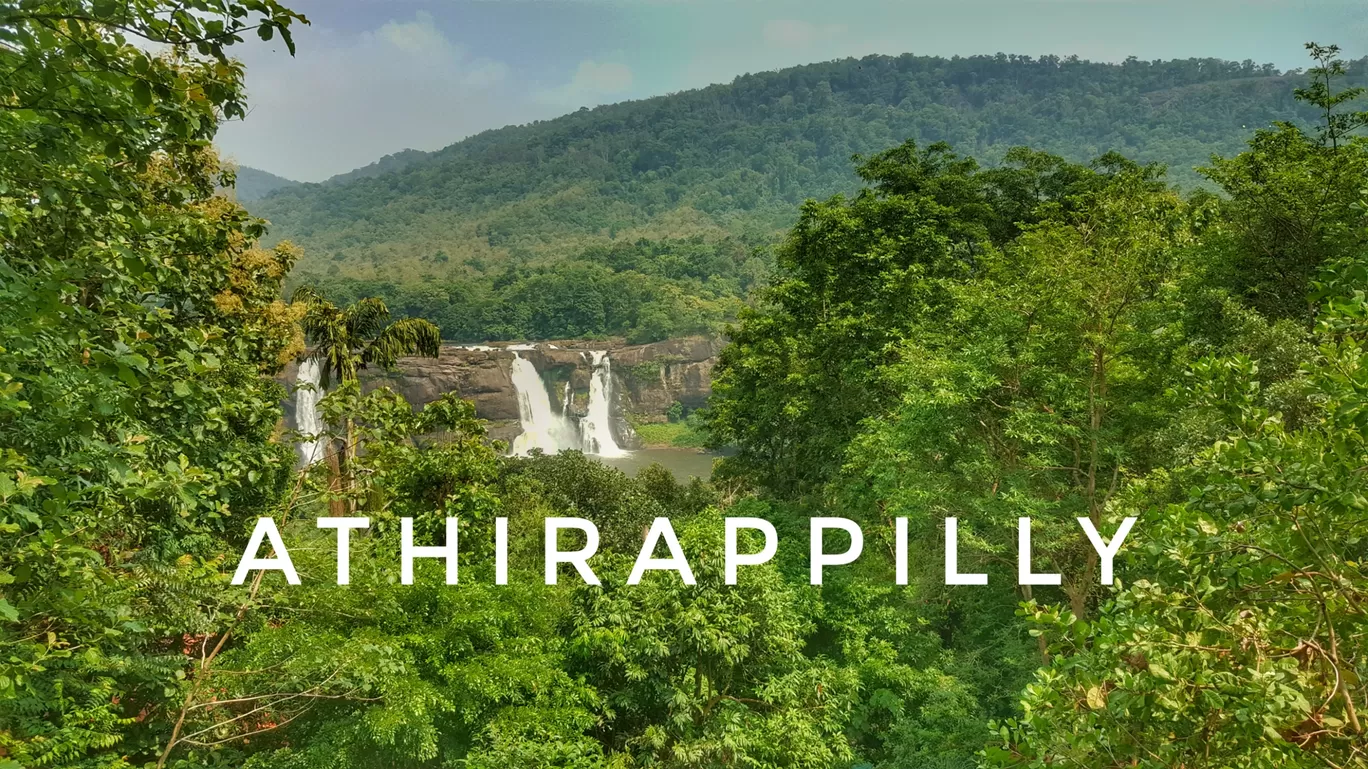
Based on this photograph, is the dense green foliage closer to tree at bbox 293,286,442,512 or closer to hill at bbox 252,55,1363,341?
tree at bbox 293,286,442,512

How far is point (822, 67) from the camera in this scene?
17750 centimetres

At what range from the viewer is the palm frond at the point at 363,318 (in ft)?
40.4

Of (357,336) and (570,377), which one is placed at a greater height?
(357,336)

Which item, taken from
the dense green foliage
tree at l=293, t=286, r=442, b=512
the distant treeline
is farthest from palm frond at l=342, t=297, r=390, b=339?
the distant treeline

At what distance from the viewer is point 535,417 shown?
44375 millimetres

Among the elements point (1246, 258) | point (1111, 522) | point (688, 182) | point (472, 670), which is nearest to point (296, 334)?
point (472, 670)

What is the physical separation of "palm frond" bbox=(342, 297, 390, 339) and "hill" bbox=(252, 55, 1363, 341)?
42181mm

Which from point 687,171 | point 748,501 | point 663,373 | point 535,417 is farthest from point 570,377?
point 687,171

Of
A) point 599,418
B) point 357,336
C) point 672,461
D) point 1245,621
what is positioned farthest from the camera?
point 672,461

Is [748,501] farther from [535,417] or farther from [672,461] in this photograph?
[672,461]

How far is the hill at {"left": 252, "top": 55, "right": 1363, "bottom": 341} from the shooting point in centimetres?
6512

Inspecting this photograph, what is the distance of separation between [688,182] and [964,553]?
126 metres

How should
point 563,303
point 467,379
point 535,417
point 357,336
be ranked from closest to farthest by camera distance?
point 357,336 → point 467,379 → point 535,417 → point 563,303

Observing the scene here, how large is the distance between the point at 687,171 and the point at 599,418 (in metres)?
94.9
